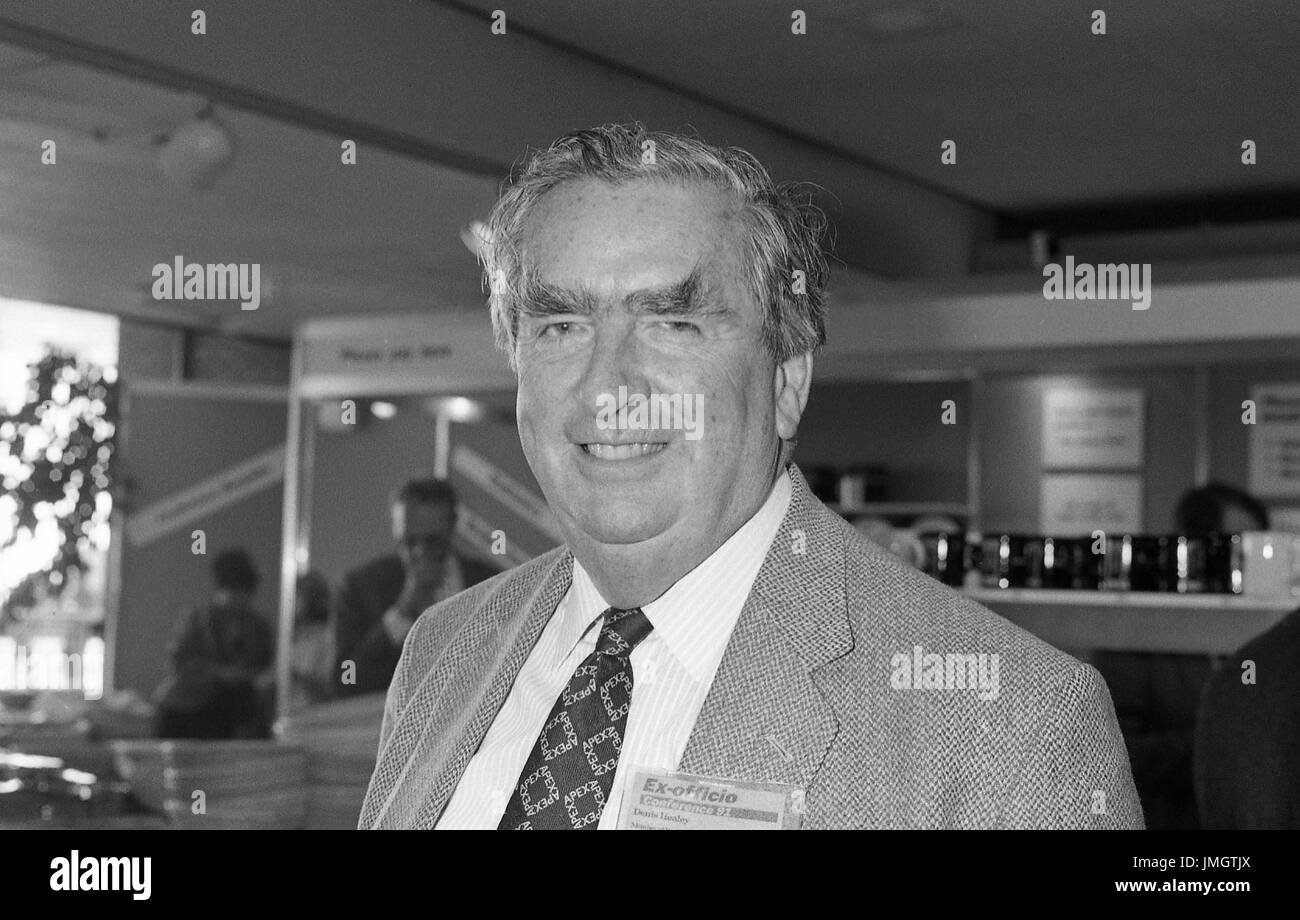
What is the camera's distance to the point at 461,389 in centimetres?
369

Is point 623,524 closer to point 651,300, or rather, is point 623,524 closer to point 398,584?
point 651,300

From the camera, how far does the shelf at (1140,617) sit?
10.5ft

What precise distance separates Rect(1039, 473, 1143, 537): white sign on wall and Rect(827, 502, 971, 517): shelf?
30 cm

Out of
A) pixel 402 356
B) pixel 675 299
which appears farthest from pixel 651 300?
pixel 402 356

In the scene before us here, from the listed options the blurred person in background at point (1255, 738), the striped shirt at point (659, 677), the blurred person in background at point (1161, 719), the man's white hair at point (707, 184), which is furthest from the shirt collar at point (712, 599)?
the blurred person in background at point (1161, 719)

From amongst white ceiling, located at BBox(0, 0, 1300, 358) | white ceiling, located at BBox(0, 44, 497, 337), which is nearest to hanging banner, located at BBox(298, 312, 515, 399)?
white ceiling, located at BBox(0, 0, 1300, 358)

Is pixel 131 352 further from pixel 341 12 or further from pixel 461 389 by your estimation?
pixel 341 12

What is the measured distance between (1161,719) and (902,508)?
2361 mm

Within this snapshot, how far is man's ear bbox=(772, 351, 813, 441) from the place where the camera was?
3.66 feet

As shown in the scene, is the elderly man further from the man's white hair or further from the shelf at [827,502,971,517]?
the shelf at [827,502,971,517]

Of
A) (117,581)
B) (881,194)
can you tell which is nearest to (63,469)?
(117,581)

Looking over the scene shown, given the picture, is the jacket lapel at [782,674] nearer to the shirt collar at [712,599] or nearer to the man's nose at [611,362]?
the shirt collar at [712,599]

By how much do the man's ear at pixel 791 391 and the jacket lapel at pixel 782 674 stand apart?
3.6 inches
